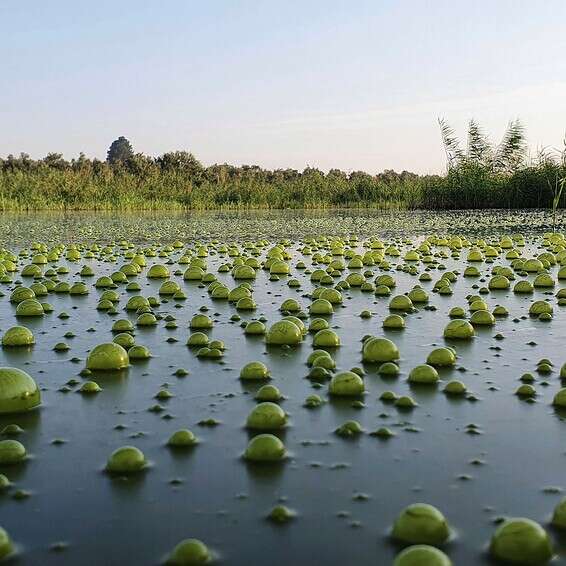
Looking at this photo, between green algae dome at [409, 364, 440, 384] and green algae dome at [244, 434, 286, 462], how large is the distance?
150cm

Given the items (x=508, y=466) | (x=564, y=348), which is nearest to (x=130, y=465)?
(x=508, y=466)

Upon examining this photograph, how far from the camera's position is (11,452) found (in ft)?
11.6

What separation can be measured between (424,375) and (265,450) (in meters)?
1.62

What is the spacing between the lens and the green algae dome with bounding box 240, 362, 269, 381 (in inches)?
193

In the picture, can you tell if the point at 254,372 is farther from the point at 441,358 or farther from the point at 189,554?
the point at 189,554

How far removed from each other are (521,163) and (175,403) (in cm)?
3161

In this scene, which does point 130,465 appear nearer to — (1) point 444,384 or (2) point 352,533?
(2) point 352,533

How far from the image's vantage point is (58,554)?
2648 millimetres

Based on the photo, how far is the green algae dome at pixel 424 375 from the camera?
4746 millimetres

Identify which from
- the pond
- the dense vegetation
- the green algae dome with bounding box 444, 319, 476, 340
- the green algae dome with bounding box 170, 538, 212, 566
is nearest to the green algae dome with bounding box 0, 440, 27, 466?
the pond

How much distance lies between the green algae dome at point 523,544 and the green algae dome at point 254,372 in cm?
246

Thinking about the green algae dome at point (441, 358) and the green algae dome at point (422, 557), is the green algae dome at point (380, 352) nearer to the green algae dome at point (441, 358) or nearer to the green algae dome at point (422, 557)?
the green algae dome at point (441, 358)

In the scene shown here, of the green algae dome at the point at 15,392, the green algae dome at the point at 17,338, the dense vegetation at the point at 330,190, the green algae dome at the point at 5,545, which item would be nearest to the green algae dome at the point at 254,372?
the green algae dome at the point at 15,392

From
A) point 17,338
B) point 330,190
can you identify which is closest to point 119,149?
point 330,190
